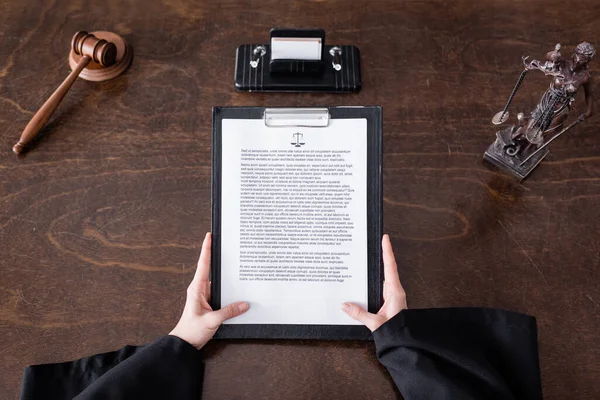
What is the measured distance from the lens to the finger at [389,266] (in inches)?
28.4

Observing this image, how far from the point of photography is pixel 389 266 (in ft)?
2.37

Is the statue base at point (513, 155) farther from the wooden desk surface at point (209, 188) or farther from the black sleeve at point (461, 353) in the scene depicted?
the black sleeve at point (461, 353)

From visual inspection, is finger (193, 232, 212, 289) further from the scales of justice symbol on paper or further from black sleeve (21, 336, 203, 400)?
the scales of justice symbol on paper

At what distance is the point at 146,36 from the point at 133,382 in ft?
1.90

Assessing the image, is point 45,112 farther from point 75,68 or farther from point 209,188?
point 209,188

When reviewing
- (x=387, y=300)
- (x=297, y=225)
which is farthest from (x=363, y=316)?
(x=297, y=225)

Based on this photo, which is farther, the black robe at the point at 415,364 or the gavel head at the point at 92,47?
the gavel head at the point at 92,47

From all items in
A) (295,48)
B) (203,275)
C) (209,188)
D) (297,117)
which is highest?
(295,48)

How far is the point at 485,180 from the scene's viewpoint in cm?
80

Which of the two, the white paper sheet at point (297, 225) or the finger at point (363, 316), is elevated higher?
the white paper sheet at point (297, 225)

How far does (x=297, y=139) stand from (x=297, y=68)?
150mm

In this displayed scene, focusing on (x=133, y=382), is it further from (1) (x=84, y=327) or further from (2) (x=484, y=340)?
(2) (x=484, y=340)

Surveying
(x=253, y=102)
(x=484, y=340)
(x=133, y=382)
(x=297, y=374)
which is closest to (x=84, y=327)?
(x=133, y=382)

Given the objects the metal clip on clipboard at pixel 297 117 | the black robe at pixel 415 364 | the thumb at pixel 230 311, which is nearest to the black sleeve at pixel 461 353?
the black robe at pixel 415 364
